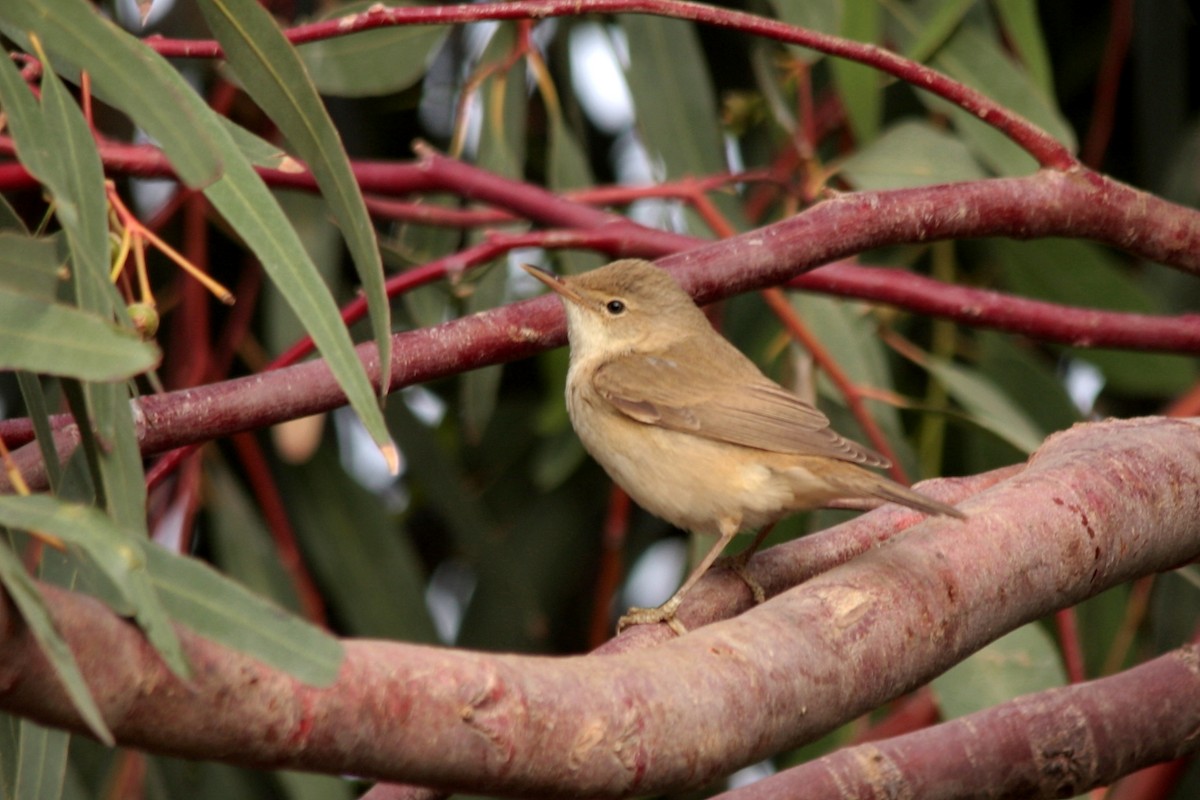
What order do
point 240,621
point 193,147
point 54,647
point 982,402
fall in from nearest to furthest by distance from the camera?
point 54,647 → point 240,621 → point 193,147 → point 982,402

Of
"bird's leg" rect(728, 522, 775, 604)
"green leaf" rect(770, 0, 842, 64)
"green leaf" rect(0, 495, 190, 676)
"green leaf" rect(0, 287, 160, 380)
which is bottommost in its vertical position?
"bird's leg" rect(728, 522, 775, 604)

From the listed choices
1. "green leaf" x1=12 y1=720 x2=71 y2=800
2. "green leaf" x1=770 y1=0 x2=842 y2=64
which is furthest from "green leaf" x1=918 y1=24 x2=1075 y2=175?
"green leaf" x1=12 y1=720 x2=71 y2=800

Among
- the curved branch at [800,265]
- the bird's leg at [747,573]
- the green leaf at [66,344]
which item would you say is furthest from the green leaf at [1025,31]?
the green leaf at [66,344]

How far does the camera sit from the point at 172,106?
1.33 m

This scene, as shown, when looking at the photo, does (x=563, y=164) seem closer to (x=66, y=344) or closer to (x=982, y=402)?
(x=982, y=402)

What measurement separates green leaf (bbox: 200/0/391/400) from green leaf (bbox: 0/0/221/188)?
8.1 inches

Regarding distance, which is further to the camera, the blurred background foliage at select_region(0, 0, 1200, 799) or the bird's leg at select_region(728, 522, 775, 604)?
the blurred background foliage at select_region(0, 0, 1200, 799)

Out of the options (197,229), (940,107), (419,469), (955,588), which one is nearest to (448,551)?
(419,469)

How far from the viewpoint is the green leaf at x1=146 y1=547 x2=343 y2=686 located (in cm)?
Answer: 106

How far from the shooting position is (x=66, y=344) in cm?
119

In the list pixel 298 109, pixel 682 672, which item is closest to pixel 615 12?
pixel 298 109

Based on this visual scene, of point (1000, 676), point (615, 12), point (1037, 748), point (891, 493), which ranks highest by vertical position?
point (615, 12)

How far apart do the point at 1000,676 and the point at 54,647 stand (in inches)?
79.1

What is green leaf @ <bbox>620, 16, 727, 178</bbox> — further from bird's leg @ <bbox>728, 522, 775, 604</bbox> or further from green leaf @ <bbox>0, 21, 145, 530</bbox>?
green leaf @ <bbox>0, 21, 145, 530</bbox>
